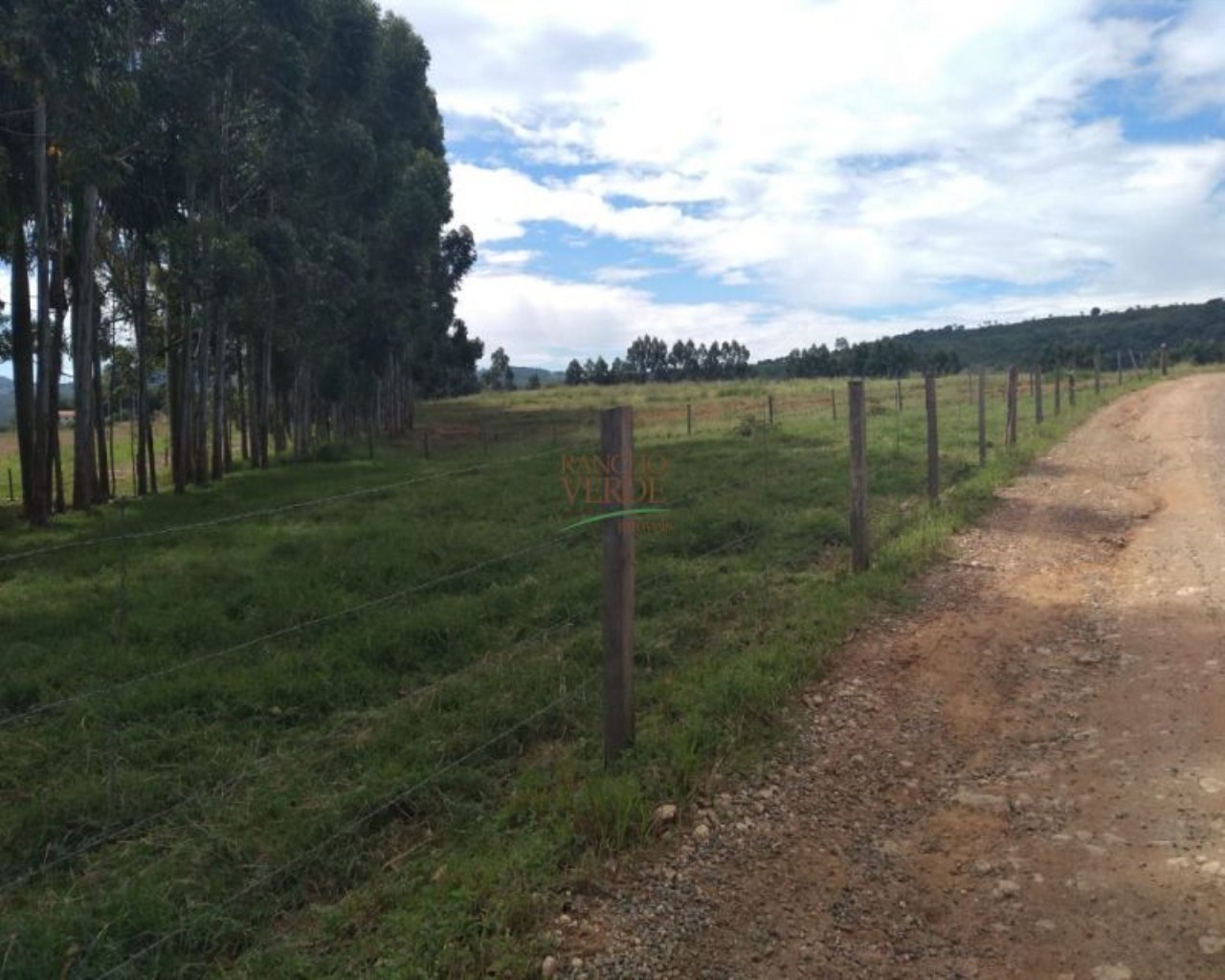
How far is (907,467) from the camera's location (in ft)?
47.0

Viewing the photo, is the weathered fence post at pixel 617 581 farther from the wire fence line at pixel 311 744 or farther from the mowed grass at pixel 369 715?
the wire fence line at pixel 311 744

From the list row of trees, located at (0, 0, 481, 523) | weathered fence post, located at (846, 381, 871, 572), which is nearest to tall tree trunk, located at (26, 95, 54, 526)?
row of trees, located at (0, 0, 481, 523)

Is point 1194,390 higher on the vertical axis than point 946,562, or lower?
higher

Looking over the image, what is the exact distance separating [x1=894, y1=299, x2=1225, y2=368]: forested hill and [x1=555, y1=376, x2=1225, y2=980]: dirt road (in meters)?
69.1

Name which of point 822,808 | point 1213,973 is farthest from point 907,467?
point 1213,973

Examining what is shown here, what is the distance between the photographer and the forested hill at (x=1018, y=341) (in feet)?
276

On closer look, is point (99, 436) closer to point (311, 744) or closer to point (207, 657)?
point (311, 744)

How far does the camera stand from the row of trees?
41.9 feet

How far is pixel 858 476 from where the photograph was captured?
7547mm

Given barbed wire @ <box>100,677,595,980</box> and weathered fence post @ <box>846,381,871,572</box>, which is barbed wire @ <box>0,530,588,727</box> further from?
weathered fence post @ <box>846,381,871,572</box>

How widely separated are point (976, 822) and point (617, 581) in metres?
1.82

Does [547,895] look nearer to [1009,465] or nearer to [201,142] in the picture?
[1009,465]

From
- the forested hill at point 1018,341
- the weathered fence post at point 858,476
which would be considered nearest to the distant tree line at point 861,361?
the forested hill at point 1018,341

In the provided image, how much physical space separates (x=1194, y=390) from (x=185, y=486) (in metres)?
27.8
